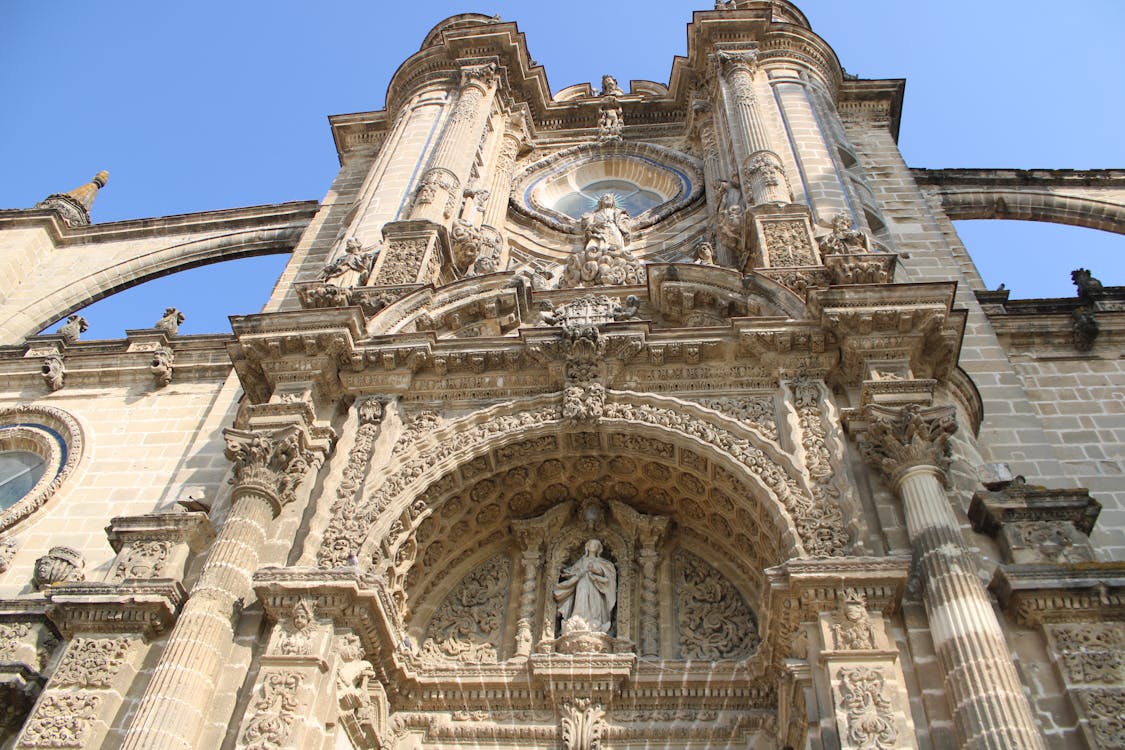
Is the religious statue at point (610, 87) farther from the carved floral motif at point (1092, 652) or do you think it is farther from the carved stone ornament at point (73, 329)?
the carved floral motif at point (1092, 652)

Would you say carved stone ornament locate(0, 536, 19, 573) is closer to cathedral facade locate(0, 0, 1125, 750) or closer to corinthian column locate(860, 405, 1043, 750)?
cathedral facade locate(0, 0, 1125, 750)

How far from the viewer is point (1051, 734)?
7.46 metres

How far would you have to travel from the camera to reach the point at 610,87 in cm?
2225

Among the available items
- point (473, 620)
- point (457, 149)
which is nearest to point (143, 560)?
point (473, 620)

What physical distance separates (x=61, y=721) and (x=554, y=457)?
17.6 feet

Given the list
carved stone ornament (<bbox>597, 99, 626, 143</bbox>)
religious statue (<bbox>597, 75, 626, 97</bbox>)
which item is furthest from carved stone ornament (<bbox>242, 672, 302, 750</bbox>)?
religious statue (<bbox>597, 75, 626, 97</bbox>)

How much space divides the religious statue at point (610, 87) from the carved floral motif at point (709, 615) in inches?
526

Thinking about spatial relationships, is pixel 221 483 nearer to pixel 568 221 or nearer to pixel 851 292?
pixel 851 292

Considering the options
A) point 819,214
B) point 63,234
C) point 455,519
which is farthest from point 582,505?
point 63,234

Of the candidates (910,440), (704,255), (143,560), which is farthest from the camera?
(704,255)

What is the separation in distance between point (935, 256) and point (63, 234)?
1661 centimetres

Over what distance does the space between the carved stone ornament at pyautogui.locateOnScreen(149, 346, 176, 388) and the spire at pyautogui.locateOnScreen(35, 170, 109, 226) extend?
8083mm

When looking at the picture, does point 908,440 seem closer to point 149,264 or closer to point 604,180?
point 604,180

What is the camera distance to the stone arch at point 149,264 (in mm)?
18984
